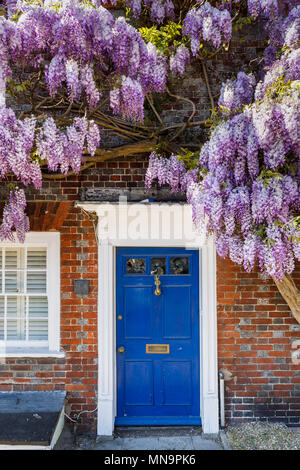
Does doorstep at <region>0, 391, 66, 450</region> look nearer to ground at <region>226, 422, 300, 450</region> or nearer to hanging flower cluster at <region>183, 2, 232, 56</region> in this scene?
ground at <region>226, 422, 300, 450</region>

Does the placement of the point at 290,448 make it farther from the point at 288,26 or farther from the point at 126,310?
the point at 288,26

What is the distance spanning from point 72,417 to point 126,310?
1.37 m

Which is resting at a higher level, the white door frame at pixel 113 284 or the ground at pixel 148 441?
the white door frame at pixel 113 284

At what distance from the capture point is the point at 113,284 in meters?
4.89

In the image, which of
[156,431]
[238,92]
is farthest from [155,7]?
[156,431]

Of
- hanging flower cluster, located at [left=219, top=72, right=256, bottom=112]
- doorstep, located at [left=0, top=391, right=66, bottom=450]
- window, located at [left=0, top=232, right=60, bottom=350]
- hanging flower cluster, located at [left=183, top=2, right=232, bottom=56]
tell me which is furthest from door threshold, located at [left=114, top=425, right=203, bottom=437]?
hanging flower cluster, located at [left=183, top=2, right=232, bottom=56]

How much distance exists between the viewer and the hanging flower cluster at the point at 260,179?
3.50m

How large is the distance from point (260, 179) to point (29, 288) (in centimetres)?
296

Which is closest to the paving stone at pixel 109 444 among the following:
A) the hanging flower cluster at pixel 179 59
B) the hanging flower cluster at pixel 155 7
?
the hanging flower cluster at pixel 179 59

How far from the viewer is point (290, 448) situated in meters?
4.14

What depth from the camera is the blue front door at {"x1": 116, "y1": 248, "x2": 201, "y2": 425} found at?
4.90 m

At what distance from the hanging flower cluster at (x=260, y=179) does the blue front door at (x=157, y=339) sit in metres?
1.24

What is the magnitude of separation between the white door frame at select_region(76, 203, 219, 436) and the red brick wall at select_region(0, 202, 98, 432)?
4.6 inches

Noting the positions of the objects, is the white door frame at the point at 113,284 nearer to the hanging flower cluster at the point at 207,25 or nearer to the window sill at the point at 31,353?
the window sill at the point at 31,353
